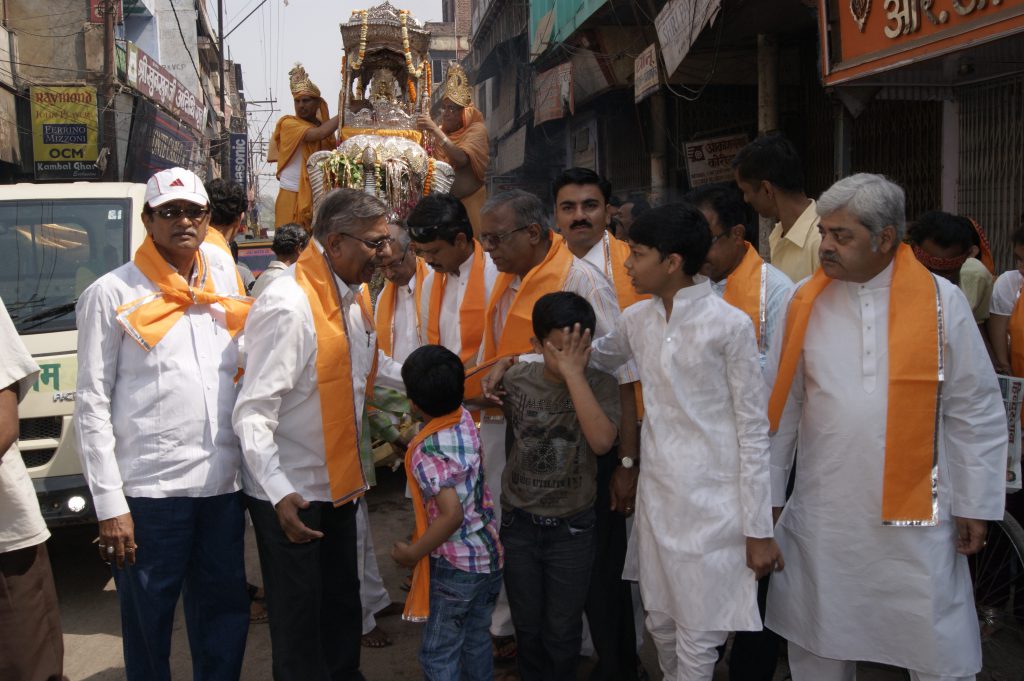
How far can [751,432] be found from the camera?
2.58 metres

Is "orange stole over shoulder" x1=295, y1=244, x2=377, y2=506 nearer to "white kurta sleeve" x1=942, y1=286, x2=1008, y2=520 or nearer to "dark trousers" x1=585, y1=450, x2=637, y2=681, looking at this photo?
"dark trousers" x1=585, y1=450, x2=637, y2=681

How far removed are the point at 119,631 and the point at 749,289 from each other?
11.1 feet

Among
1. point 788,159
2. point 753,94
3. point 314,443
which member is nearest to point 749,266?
point 788,159

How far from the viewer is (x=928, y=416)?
2551 millimetres

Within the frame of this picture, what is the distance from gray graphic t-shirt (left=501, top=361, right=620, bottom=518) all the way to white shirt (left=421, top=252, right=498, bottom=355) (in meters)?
0.95

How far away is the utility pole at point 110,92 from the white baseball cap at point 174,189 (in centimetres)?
1706

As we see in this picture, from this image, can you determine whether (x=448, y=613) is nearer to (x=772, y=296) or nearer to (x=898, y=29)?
(x=772, y=296)

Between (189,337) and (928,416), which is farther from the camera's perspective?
(189,337)

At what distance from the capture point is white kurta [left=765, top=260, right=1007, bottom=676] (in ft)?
8.43

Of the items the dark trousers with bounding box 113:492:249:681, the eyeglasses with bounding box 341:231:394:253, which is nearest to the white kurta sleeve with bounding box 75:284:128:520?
the dark trousers with bounding box 113:492:249:681

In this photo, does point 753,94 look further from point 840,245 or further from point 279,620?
point 279,620

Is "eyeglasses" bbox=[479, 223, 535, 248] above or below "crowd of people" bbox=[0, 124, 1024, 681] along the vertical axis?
above

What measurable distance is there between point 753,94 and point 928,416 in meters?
9.43

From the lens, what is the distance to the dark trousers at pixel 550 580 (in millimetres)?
2971
